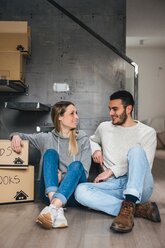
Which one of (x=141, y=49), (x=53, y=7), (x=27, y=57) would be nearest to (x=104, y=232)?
(x=27, y=57)

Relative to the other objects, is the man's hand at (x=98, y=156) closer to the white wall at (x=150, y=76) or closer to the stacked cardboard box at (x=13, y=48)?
the stacked cardboard box at (x=13, y=48)

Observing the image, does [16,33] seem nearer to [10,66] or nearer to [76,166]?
[10,66]

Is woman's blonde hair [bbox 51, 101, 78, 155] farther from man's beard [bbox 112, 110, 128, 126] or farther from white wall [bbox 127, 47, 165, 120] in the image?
white wall [bbox 127, 47, 165, 120]

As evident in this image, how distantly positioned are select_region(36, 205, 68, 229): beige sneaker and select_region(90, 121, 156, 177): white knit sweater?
0.53 m

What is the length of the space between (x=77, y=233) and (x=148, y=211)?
0.49 metres

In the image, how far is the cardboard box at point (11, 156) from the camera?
244cm

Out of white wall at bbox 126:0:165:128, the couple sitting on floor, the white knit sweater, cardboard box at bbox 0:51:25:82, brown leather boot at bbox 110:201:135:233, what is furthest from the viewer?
white wall at bbox 126:0:165:128

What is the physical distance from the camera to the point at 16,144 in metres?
2.40

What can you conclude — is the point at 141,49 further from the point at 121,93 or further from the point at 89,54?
the point at 121,93

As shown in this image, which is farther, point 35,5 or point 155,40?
point 155,40

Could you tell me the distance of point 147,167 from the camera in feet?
6.91

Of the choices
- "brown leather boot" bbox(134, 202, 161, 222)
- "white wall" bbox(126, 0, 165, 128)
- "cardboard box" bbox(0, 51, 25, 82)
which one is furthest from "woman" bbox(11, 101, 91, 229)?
"white wall" bbox(126, 0, 165, 128)

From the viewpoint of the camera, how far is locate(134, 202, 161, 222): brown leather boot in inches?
79.8

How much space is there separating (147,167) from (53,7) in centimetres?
239
